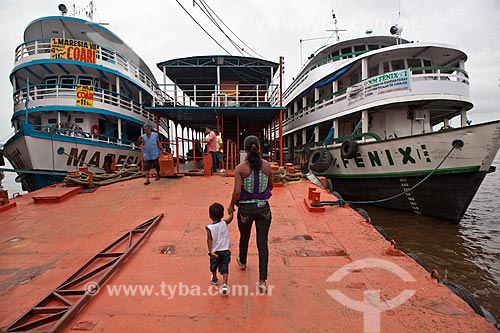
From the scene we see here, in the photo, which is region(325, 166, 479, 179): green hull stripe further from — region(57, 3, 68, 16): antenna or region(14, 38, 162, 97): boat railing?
region(57, 3, 68, 16): antenna

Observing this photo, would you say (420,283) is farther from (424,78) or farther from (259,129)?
(259,129)

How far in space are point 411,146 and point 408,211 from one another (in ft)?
7.81

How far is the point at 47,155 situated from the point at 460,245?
1210cm

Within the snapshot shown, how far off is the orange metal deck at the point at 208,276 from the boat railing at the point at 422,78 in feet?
19.3

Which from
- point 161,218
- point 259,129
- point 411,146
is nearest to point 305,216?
point 161,218

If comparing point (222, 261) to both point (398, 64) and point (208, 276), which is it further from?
point (398, 64)

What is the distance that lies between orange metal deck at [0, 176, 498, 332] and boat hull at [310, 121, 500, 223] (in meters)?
2.79

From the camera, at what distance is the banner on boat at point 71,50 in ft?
34.2

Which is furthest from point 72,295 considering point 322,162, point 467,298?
point 322,162

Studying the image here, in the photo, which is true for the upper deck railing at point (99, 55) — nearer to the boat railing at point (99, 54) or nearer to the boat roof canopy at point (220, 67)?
the boat railing at point (99, 54)

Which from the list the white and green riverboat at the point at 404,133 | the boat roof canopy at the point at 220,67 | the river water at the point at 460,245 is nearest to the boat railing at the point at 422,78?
the white and green riverboat at the point at 404,133

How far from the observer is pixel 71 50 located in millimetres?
10602

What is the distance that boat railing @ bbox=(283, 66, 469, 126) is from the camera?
790 cm

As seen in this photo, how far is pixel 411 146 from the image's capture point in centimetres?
731
